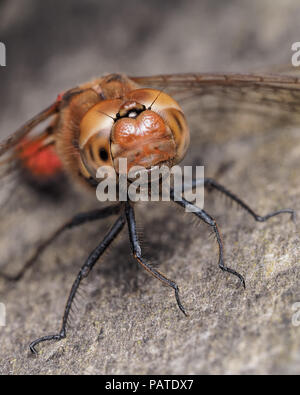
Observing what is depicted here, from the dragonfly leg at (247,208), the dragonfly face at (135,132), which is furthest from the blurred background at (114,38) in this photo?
the dragonfly face at (135,132)

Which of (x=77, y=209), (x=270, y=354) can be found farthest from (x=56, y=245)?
(x=270, y=354)

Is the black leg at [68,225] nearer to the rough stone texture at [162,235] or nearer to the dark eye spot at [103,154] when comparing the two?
the rough stone texture at [162,235]

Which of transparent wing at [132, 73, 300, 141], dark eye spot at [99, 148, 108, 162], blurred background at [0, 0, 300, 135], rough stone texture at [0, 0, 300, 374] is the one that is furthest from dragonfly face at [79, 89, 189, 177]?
blurred background at [0, 0, 300, 135]

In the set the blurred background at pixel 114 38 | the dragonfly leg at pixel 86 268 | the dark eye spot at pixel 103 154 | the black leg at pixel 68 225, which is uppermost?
the blurred background at pixel 114 38

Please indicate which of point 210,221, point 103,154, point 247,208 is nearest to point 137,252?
point 210,221

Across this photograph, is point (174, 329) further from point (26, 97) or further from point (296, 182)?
point (26, 97)
